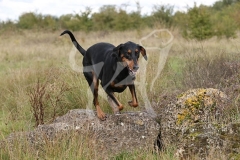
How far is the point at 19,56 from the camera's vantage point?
55.1 ft

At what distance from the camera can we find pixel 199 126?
4.59m

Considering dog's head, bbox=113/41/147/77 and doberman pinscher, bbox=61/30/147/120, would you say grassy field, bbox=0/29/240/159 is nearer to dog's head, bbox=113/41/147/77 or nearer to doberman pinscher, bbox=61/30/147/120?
doberman pinscher, bbox=61/30/147/120

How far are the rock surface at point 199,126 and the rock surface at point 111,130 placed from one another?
229 millimetres

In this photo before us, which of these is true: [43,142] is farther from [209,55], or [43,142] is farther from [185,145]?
[209,55]

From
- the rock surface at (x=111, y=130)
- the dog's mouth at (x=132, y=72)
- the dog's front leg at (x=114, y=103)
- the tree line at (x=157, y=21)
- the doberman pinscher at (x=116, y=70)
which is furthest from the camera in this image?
the tree line at (x=157, y=21)

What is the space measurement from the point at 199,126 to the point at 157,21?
14.3m

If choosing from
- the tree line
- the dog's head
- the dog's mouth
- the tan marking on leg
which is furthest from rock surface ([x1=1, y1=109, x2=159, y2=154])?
the tree line

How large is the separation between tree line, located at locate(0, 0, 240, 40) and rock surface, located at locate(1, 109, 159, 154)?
12.4m

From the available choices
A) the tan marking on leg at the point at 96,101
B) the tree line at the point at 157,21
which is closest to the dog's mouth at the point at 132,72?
the tan marking on leg at the point at 96,101

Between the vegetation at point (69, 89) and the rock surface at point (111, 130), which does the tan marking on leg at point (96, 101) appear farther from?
the vegetation at point (69, 89)

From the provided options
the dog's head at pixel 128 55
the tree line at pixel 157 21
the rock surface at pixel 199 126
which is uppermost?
the tree line at pixel 157 21

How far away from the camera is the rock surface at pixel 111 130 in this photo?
15.5ft

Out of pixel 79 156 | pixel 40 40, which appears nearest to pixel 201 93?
pixel 79 156

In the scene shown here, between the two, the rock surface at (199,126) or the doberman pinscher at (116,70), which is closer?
the rock surface at (199,126)
